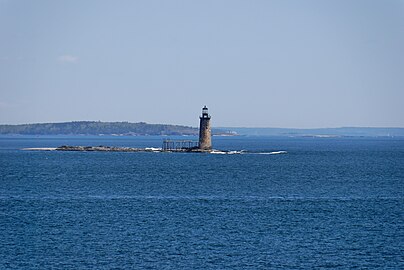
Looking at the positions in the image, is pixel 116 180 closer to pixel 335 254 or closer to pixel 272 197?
pixel 272 197

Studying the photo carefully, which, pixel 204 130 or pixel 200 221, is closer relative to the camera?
pixel 200 221

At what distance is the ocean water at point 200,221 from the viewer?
132 feet

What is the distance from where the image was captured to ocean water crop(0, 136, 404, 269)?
40281 mm

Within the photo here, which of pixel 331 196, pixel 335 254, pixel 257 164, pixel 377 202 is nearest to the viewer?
pixel 335 254

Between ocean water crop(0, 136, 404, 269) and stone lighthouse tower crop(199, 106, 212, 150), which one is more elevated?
stone lighthouse tower crop(199, 106, 212, 150)

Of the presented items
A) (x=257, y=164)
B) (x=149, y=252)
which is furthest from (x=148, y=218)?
(x=257, y=164)

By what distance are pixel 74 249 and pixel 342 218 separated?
21.0 meters

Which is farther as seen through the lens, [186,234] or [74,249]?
[186,234]

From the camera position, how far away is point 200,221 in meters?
52.2

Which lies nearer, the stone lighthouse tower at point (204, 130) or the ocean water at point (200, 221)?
the ocean water at point (200, 221)

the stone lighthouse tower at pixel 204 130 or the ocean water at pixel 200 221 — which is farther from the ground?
the stone lighthouse tower at pixel 204 130

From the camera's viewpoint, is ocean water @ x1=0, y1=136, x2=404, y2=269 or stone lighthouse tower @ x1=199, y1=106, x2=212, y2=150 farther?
stone lighthouse tower @ x1=199, y1=106, x2=212, y2=150

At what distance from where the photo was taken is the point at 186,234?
4703 cm

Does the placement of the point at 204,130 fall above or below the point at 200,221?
above
